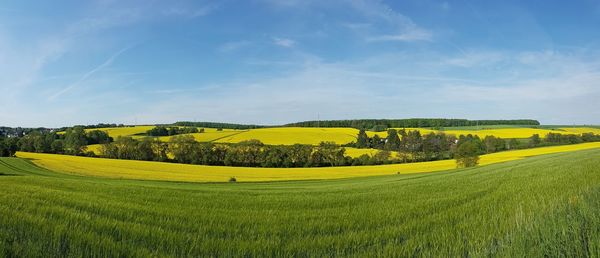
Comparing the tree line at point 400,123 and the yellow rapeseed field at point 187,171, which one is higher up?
the tree line at point 400,123

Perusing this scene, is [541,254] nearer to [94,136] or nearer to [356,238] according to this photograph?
[356,238]

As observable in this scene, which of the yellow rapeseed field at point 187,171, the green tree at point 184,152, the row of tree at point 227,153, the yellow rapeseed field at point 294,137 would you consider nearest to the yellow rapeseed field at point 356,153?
the row of tree at point 227,153

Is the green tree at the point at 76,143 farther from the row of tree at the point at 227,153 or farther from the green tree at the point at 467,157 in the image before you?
the green tree at the point at 467,157

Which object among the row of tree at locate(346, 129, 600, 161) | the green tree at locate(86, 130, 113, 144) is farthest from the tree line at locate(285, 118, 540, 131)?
the green tree at locate(86, 130, 113, 144)

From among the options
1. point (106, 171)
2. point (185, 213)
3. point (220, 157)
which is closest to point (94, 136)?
point (220, 157)

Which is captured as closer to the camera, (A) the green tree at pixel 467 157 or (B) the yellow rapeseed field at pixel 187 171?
(B) the yellow rapeseed field at pixel 187 171

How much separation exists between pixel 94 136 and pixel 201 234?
107017 millimetres

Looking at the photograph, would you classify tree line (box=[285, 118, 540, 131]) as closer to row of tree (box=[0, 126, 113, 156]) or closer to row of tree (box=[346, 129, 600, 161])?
row of tree (box=[346, 129, 600, 161])

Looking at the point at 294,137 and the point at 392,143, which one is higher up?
the point at 294,137

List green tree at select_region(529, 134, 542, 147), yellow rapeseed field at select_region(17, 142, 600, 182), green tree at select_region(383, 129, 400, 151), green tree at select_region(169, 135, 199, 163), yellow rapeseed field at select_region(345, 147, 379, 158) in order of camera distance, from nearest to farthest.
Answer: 1. yellow rapeseed field at select_region(17, 142, 600, 182)
2. green tree at select_region(169, 135, 199, 163)
3. yellow rapeseed field at select_region(345, 147, 379, 158)
4. green tree at select_region(529, 134, 542, 147)
5. green tree at select_region(383, 129, 400, 151)

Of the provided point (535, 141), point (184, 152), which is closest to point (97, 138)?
point (184, 152)

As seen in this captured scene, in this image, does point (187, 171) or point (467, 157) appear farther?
point (187, 171)

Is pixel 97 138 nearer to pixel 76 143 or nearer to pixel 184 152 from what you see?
pixel 76 143

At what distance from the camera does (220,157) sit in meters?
80.6
